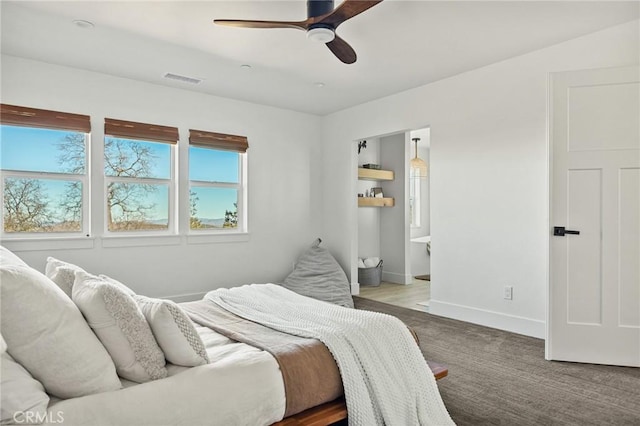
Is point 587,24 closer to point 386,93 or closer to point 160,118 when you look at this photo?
point 386,93

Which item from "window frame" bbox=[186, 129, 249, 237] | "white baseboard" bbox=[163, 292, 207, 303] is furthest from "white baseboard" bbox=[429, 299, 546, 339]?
"white baseboard" bbox=[163, 292, 207, 303]

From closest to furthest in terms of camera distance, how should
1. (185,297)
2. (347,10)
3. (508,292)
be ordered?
(347,10), (508,292), (185,297)

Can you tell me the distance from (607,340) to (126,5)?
423cm

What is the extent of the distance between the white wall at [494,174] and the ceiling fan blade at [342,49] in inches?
69.0

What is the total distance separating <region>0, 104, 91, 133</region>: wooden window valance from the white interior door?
4374mm

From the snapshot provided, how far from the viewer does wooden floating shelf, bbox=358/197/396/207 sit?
20.7 feet

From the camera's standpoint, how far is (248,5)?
9.59ft

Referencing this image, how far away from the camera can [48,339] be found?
1371 mm

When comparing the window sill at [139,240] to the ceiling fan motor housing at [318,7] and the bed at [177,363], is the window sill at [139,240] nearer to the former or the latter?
the bed at [177,363]

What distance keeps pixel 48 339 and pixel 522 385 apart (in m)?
2.69

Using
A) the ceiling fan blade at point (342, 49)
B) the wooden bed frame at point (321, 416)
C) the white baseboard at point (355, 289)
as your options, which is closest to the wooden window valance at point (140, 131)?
the ceiling fan blade at point (342, 49)

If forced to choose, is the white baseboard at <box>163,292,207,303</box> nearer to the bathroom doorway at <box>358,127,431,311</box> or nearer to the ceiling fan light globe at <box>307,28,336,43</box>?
the bathroom doorway at <box>358,127,431,311</box>

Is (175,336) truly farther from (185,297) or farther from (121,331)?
(185,297)

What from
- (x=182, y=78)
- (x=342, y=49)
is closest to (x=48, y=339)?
(x=342, y=49)
